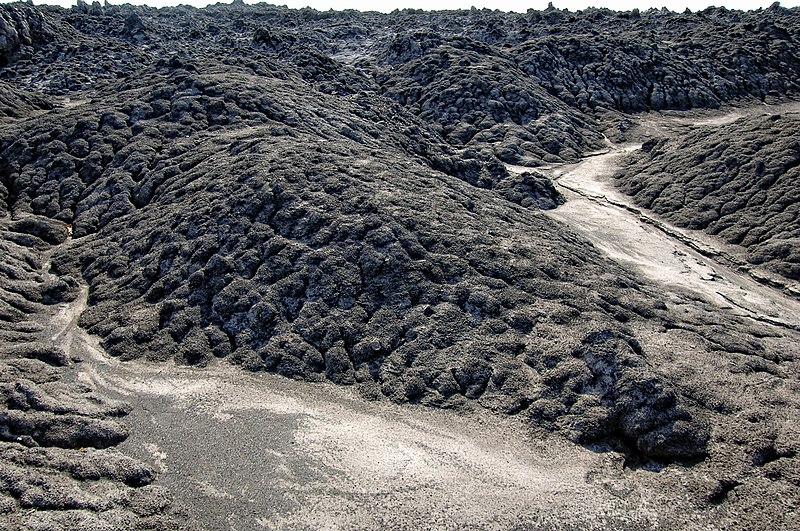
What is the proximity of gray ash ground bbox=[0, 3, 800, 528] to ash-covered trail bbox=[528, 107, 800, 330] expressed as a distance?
57.3 inches

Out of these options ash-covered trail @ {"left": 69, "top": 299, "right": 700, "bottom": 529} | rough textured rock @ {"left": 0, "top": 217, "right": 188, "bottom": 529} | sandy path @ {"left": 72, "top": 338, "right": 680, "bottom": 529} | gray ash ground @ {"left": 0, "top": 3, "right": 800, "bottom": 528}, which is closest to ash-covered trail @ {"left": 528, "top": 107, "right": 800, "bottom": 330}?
gray ash ground @ {"left": 0, "top": 3, "right": 800, "bottom": 528}

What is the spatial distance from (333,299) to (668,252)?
78.1ft

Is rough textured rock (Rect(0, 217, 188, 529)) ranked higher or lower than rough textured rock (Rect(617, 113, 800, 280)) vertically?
lower

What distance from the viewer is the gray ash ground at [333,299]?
599 inches

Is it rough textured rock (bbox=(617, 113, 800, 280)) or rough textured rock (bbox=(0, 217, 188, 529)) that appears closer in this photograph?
rough textured rock (bbox=(0, 217, 188, 529))

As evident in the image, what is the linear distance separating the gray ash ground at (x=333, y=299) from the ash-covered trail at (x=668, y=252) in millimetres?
1455

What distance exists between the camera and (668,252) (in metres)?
34.1

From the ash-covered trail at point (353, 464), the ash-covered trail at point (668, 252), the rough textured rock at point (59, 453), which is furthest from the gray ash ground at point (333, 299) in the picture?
the ash-covered trail at point (668, 252)

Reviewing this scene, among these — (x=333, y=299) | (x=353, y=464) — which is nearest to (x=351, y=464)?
(x=353, y=464)

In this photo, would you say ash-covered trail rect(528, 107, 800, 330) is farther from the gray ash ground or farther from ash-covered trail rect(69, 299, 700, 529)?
ash-covered trail rect(69, 299, 700, 529)

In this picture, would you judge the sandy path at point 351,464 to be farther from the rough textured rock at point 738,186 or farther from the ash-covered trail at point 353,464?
the rough textured rock at point 738,186

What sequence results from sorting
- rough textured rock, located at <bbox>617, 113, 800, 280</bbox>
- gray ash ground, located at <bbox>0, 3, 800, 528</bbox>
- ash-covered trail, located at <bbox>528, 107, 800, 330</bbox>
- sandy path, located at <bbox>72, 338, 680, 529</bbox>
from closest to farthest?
sandy path, located at <bbox>72, 338, 680, 529</bbox>, gray ash ground, located at <bbox>0, 3, 800, 528</bbox>, ash-covered trail, located at <bbox>528, 107, 800, 330</bbox>, rough textured rock, located at <bbox>617, 113, 800, 280</bbox>

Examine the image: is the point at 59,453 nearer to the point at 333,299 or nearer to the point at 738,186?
the point at 333,299

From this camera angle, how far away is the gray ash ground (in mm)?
15203
